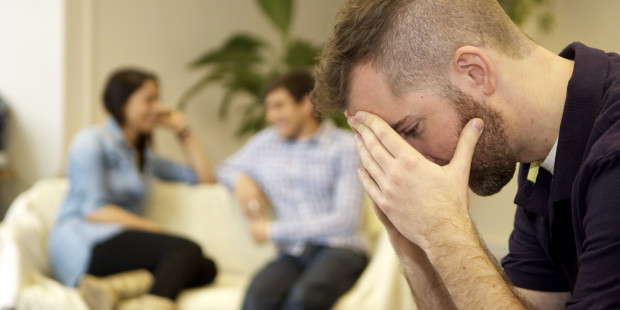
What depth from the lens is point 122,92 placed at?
307 centimetres

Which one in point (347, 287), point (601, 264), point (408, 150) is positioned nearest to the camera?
point (601, 264)

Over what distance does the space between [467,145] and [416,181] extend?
9cm

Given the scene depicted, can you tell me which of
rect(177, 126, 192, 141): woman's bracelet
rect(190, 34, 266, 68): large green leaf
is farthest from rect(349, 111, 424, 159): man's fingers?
rect(190, 34, 266, 68): large green leaf

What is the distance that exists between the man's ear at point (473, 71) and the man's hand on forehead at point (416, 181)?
0.05 metres

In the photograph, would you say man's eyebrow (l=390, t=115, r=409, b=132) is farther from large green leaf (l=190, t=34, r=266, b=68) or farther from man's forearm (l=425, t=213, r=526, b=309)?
large green leaf (l=190, t=34, r=266, b=68)

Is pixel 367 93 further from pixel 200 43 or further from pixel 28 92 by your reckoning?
pixel 200 43

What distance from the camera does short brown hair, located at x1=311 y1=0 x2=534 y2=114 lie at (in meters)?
1.04

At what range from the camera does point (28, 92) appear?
387cm

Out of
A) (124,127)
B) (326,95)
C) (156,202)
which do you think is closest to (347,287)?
(156,202)

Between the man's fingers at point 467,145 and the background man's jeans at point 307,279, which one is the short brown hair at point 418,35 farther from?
the background man's jeans at point 307,279

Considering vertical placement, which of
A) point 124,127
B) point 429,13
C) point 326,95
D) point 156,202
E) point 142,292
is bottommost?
point 142,292

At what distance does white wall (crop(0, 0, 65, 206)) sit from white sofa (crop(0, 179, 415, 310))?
32.6 inches

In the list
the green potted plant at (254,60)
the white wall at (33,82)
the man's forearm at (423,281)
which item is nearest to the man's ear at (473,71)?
the man's forearm at (423,281)

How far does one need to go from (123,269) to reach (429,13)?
2.02 meters
